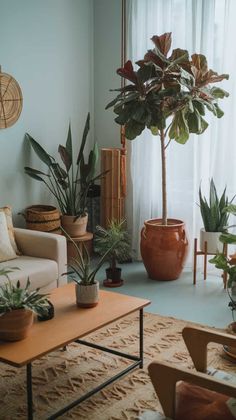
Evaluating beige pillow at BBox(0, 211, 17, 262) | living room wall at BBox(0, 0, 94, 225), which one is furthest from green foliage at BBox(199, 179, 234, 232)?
beige pillow at BBox(0, 211, 17, 262)

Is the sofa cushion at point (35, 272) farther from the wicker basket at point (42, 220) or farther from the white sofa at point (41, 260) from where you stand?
the wicker basket at point (42, 220)

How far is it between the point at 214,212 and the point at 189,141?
0.75 m

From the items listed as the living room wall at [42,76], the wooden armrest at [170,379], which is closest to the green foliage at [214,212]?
the living room wall at [42,76]

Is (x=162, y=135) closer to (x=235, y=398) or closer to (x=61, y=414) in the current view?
(x=61, y=414)

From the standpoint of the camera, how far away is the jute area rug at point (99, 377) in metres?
2.46

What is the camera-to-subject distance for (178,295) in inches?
162

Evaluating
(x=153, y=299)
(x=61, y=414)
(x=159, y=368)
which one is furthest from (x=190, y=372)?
(x=153, y=299)

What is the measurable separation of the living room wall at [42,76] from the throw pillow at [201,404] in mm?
2951

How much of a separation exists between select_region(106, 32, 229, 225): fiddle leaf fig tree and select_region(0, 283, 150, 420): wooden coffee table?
1.74 metres

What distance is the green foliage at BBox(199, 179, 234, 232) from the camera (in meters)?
4.36

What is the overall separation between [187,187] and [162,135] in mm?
677

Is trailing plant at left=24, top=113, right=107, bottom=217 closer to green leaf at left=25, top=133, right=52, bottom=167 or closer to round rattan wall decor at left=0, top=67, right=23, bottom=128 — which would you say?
green leaf at left=25, top=133, right=52, bottom=167

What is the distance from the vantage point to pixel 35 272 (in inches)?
139

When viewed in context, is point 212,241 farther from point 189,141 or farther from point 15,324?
point 15,324
